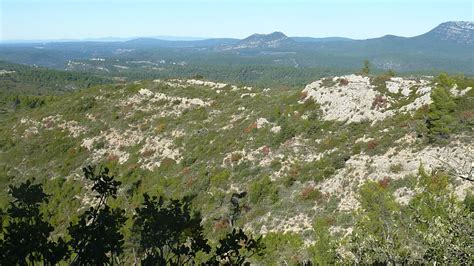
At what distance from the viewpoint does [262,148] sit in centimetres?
3509

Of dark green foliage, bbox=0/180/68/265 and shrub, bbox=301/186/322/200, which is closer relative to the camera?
dark green foliage, bbox=0/180/68/265

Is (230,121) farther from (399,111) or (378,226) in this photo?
(378,226)

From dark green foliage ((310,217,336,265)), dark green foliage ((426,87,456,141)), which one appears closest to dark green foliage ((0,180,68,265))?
dark green foliage ((310,217,336,265))

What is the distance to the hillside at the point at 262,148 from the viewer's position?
2469cm

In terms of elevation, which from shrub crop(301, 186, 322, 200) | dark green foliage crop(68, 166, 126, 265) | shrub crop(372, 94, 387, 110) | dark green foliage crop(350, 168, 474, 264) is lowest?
shrub crop(301, 186, 322, 200)

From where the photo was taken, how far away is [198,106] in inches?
2092

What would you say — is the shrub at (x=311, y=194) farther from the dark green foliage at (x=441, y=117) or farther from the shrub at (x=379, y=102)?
the shrub at (x=379, y=102)

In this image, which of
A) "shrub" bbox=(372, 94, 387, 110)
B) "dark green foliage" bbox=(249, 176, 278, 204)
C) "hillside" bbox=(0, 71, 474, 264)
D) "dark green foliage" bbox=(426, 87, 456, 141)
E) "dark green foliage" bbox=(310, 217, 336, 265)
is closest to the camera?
"dark green foliage" bbox=(310, 217, 336, 265)

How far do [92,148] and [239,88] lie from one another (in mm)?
24684

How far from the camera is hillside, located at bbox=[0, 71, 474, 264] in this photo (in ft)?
81.0

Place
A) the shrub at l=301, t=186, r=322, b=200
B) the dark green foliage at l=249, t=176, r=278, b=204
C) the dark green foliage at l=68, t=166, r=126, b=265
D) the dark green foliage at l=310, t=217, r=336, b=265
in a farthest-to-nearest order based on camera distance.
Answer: the dark green foliage at l=249, t=176, r=278, b=204 → the shrub at l=301, t=186, r=322, b=200 → the dark green foliage at l=310, t=217, r=336, b=265 → the dark green foliage at l=68, t=166, r=126, b=265

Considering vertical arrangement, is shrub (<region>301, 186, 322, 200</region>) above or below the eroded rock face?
below

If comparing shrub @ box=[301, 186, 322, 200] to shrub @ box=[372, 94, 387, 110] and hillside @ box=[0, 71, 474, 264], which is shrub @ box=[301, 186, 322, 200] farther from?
shrub @ box=[372, 94, 387, 110]

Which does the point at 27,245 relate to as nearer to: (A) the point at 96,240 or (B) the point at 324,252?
(A) the point at 96,240
